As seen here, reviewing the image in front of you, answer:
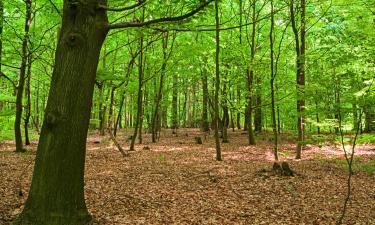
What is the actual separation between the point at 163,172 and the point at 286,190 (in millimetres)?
4088

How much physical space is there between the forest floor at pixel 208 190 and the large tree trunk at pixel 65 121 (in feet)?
3.85

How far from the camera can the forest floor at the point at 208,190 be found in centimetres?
624

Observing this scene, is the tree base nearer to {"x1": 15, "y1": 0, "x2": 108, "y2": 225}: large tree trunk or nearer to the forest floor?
{"x1": 15, "y1": 0, "x2": 108, "y2": 225}: large tree trunk

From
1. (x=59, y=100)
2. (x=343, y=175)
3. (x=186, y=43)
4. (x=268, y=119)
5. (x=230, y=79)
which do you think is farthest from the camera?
(x=268, y=119)

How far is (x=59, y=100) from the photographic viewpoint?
445cm

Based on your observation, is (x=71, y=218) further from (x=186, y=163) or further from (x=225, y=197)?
(x=186, y=163)

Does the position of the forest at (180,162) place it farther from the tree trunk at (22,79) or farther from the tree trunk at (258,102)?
the tree trunk at (258,102)

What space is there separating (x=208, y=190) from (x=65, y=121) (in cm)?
500

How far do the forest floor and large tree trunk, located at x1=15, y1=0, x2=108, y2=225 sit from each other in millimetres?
1172

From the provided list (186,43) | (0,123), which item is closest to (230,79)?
(186,43)

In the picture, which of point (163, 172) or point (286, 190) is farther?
point (163, 172)

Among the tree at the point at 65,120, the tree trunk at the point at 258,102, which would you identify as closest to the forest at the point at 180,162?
the tree at the point at 65,120

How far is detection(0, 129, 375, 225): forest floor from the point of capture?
624 centimetres

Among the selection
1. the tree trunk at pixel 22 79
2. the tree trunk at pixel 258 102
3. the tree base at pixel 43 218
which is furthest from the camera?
the tree trunk at pixel 258 102
